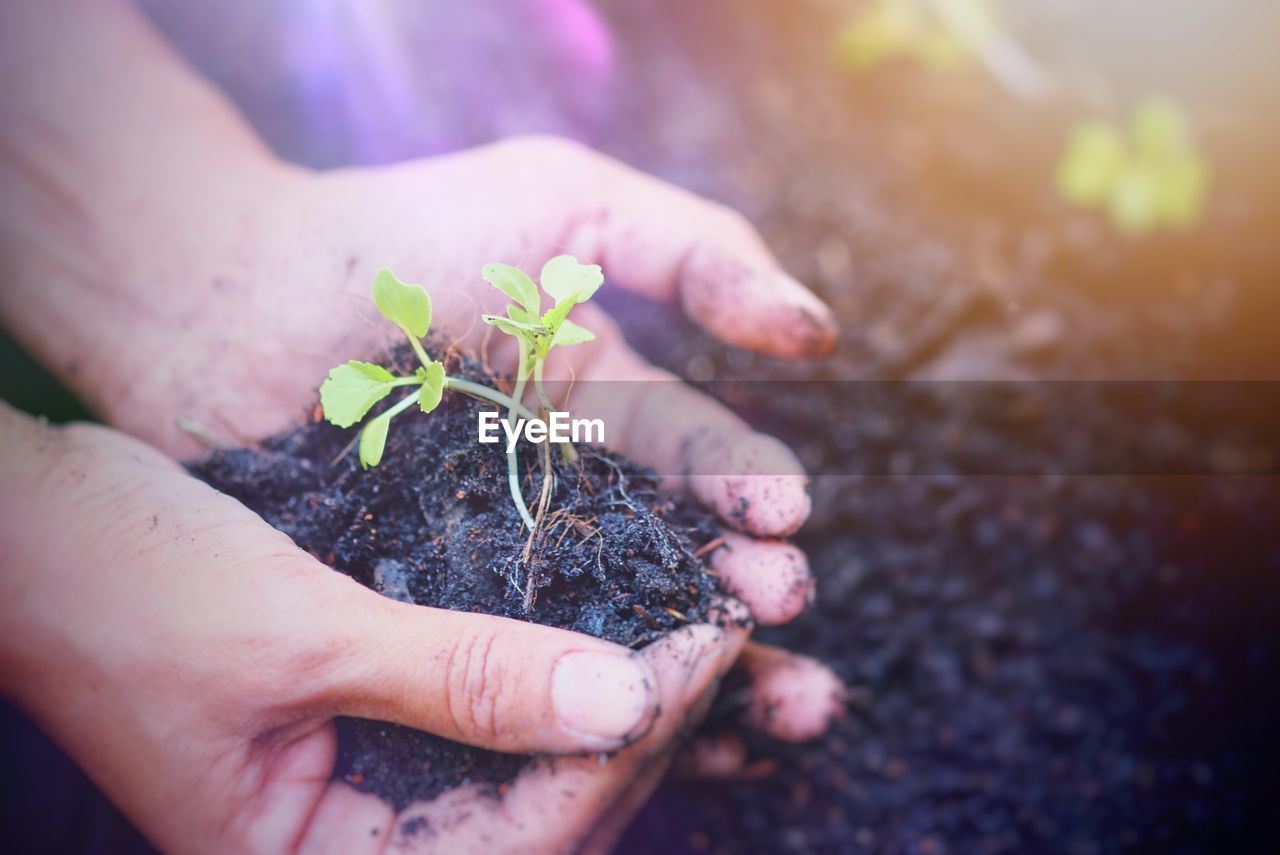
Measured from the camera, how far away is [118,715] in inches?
43.3

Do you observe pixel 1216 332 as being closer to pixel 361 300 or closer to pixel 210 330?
pixel 361 300

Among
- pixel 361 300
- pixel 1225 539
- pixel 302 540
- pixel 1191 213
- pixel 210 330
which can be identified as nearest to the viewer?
pixel 302 540

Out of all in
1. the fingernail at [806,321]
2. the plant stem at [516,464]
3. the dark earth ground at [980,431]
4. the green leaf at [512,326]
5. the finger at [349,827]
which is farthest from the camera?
the dark earth ground at [980,431]

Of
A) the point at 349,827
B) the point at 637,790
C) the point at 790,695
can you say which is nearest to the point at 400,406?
the point at 349,827

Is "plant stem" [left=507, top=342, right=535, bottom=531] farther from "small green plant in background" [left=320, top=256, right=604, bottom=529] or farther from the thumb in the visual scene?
the thumb

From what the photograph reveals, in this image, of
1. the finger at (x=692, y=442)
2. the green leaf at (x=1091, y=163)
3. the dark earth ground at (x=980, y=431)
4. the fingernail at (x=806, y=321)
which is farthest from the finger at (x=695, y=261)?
the green leaf at (x=1091, y=163)

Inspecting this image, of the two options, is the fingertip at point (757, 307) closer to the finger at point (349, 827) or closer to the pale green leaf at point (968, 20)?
the finger at point (349, 827)

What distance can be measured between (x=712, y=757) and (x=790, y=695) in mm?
227

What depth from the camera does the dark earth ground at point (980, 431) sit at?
5.24ft

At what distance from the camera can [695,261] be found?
1.42m

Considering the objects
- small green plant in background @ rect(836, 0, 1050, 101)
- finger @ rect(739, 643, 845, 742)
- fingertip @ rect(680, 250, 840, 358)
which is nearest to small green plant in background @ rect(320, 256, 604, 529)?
fingertip @ rect(680, 250, 840, 358)

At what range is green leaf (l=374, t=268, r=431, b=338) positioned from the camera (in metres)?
0.96

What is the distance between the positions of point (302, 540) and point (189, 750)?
337mm

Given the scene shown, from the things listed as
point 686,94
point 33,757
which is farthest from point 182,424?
point 686,94
